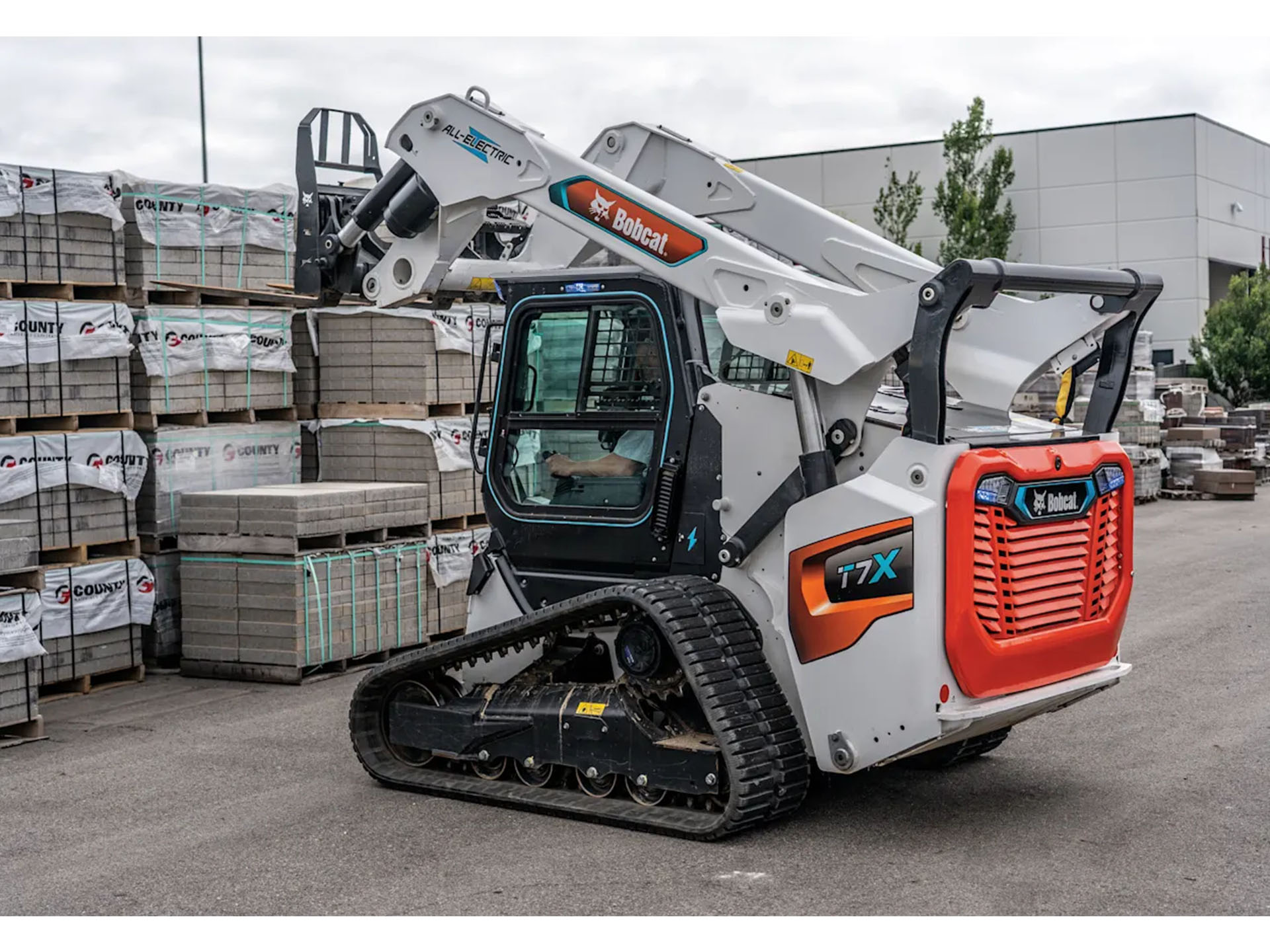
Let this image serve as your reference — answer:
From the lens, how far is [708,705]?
21.6ft

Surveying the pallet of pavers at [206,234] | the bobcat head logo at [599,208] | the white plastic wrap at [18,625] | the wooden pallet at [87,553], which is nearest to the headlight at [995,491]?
the bobcat head logo at [599,208]

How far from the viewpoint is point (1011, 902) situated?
19.0 feet

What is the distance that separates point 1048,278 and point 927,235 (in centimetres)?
3711

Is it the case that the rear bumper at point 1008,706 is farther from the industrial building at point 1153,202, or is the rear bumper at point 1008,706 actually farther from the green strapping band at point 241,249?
the industrial building at point 1153,202

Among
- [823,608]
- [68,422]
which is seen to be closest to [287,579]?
[68,422]

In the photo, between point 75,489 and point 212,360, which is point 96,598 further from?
point 212,360

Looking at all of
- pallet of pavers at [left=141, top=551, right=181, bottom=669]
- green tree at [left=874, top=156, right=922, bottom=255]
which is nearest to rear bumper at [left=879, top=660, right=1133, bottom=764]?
pallet of pavers at [left=141, top=551, right=181, bottom=669]

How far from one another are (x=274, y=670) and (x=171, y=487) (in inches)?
64.9

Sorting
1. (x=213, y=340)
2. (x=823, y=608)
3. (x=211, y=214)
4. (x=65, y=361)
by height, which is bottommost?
(x=823, y=608)

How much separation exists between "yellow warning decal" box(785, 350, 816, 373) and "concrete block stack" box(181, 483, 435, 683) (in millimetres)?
4979

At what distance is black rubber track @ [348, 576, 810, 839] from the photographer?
655 cm

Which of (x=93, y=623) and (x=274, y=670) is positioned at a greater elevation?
(x=93, y=623)

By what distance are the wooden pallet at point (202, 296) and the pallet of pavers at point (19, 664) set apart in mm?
2966

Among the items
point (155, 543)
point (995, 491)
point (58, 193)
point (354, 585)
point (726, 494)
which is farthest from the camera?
point (155, 543)
